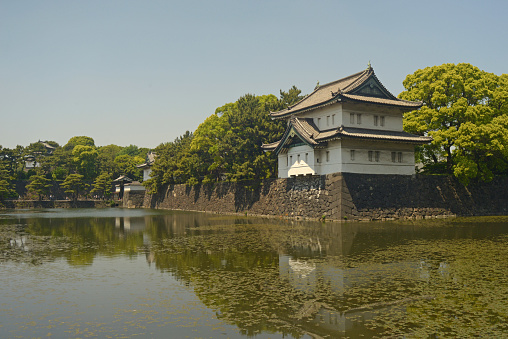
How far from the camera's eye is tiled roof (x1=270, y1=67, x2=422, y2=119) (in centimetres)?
3430

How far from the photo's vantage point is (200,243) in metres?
21.1

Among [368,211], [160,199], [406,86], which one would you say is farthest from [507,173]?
[160,199]

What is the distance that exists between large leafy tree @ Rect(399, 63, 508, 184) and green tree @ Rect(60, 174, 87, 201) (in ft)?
196

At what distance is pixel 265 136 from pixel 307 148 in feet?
32.5

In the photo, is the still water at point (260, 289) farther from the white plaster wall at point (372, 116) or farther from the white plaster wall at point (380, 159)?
the white plaster wall at point (372, 116)

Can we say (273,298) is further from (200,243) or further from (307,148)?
(307,148)

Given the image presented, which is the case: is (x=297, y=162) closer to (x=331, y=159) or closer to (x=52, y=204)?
(x=331, y=159)

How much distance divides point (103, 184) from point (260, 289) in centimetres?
7506

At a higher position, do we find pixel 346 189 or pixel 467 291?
pixel 346 189

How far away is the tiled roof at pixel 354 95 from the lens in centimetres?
3430

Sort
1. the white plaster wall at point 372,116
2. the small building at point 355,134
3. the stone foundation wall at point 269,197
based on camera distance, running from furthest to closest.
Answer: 1. the white plaster wall at point 372,116
2. the stone foundation wall at point 269,197
3. the small building at point 355,134

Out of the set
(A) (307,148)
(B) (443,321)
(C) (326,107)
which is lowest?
(B) (443,321)

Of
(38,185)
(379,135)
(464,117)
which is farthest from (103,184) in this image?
(464,117)

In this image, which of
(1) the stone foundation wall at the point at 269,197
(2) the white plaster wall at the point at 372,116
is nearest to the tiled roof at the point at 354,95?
(2) the white plaster wall at the point at 372,116
